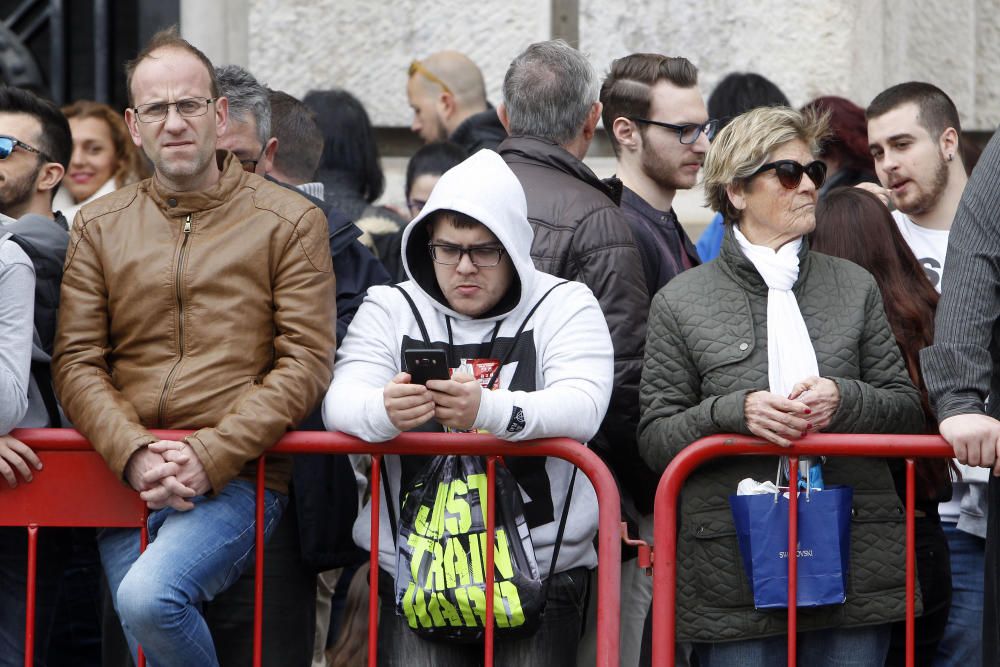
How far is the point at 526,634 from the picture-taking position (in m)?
3.60

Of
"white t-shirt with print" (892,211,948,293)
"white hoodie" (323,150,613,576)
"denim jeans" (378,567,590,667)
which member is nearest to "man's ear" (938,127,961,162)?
"white t-shirt with print" (892,211,948,293)

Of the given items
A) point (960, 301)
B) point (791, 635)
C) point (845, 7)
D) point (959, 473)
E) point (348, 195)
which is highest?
point (845, 7)

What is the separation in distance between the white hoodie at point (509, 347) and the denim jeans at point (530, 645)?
0.20 ft

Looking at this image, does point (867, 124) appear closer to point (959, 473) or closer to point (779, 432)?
point (959, 473)

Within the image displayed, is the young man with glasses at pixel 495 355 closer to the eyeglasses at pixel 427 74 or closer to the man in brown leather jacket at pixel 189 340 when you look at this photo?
the man in brown leather jacket at pixel 189 340

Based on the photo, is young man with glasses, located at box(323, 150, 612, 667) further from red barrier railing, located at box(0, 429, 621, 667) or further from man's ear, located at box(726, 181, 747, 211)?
man's ear, located at box(726, 181, 747, 211)

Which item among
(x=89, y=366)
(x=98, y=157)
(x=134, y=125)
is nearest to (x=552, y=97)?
(x=134, y=125)

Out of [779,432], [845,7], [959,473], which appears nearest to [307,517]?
[779,432]

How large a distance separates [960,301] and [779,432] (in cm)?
52

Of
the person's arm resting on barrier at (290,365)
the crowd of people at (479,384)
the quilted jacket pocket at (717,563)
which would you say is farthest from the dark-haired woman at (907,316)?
the person's arm resting on barrier at (290,365)

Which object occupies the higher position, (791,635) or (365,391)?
(365,391)

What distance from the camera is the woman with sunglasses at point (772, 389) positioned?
3.66m

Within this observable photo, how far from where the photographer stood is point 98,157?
6125 mm

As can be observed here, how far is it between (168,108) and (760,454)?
5.43 feet
